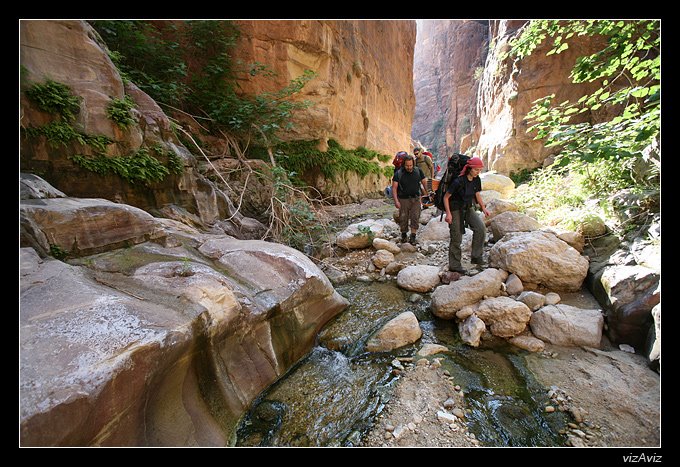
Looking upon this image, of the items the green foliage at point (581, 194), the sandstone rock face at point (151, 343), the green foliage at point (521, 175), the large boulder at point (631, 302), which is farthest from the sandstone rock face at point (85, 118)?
the green foliage at point (521, 175)

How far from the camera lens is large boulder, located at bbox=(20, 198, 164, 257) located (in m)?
2.39

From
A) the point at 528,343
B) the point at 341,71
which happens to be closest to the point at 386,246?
the point at 528,343

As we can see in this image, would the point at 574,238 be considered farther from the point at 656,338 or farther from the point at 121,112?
the point at 121,112

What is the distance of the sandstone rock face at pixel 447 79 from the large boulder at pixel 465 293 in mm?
35779

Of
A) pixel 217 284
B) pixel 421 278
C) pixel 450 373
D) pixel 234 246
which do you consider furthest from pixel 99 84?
pixel 450 373

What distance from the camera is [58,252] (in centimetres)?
244

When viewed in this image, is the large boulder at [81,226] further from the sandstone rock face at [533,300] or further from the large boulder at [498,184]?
the large boulder at [498,184]

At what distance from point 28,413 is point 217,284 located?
130 cm

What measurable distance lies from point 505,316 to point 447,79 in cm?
5218

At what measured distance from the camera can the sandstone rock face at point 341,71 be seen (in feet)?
28.7

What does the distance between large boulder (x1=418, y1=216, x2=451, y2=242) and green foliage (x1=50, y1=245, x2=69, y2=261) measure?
600cm

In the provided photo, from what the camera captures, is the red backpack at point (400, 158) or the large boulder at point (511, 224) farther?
the red backpack at point (400, 158)

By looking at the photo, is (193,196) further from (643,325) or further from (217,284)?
(643,325)

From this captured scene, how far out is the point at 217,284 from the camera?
2.47m
